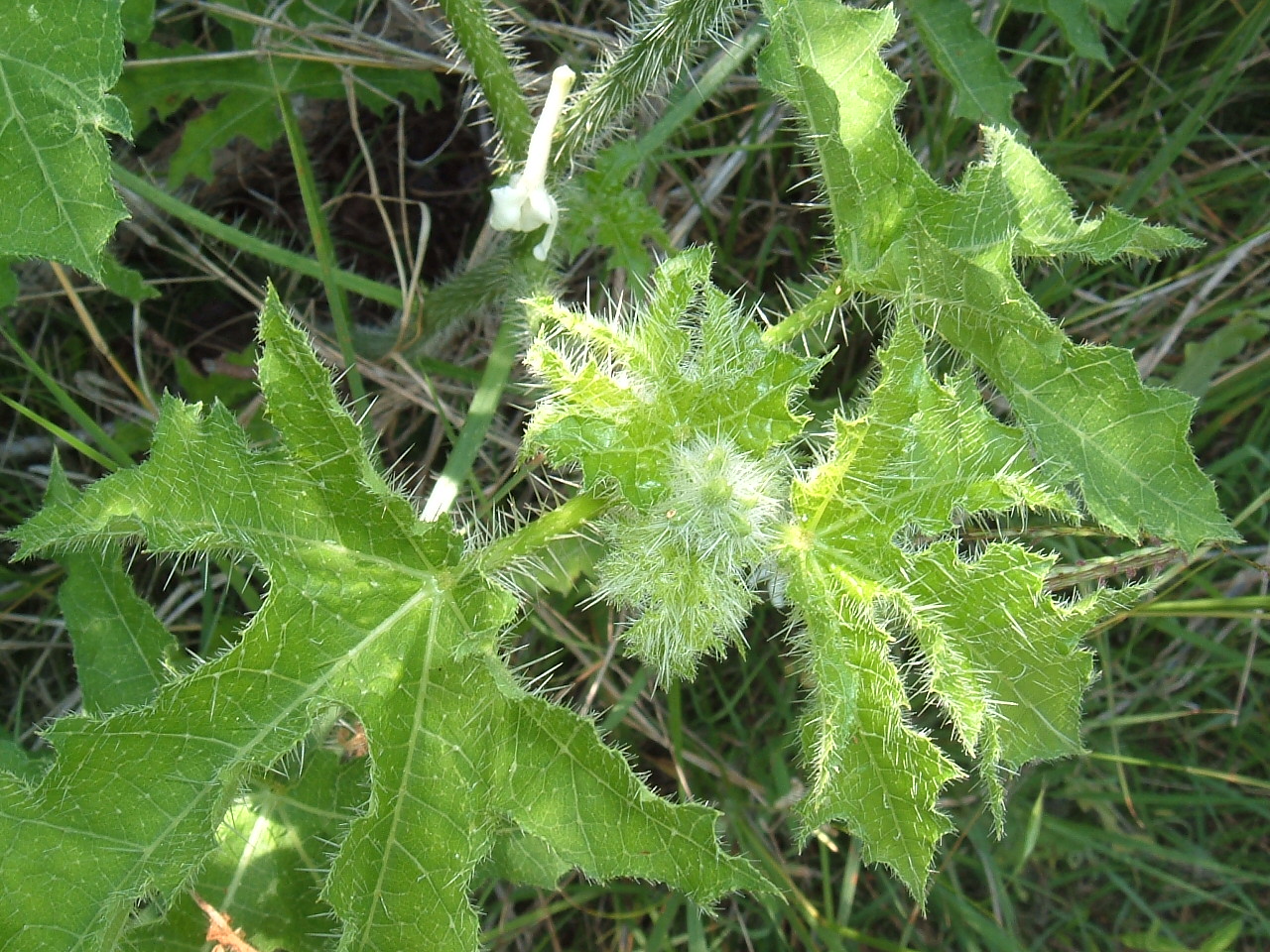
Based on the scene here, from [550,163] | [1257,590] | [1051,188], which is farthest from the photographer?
[1257,590]

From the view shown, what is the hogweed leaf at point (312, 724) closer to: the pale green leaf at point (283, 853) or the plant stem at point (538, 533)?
the plant stem at point (538, 533)

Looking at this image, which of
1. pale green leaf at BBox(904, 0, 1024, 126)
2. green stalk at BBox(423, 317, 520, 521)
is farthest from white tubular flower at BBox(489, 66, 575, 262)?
pale green leaf at BBox(904, 0, 1024, 126)

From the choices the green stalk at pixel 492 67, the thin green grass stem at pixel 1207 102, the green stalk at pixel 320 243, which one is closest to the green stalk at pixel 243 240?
the green stalk at pixel 320 243

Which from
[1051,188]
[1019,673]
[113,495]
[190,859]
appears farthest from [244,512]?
[1051,188]

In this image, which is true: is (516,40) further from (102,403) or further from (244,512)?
(244,512)

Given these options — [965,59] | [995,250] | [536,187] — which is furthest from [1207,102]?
[536,187]

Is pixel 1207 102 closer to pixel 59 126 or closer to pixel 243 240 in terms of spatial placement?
pixel 243 240

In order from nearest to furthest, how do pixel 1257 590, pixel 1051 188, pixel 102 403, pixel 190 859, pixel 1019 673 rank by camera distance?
pixel 190 859
pixel 1019 673
pixel 1051 188
pixel 102 403
pixel 1257 590
